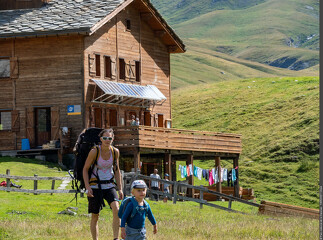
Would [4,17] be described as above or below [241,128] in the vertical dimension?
above

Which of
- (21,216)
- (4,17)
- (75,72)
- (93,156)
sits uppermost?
(4,17)

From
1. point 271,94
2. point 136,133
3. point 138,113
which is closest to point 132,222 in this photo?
point 136,133

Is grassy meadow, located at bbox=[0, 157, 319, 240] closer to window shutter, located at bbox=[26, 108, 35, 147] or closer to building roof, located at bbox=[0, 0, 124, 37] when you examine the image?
window shutter, located at bbox=[26, 108, 35, 147]

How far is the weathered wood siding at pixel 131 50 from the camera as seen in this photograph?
156 ft

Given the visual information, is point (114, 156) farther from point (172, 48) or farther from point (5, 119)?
point (172, 48)

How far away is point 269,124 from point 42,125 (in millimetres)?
33144

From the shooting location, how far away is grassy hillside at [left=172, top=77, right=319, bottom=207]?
59.5m

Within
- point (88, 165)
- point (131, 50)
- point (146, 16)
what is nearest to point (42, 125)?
point (131, 50)

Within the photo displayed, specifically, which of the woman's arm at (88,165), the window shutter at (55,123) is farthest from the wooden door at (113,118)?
the woman's arm at (88,165)

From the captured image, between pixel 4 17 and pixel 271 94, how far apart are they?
44.5 meters

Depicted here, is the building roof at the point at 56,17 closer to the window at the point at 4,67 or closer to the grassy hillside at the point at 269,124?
the window at the point at 4,67

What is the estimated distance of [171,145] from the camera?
45.9 metres

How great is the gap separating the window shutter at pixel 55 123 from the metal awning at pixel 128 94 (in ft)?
7.70

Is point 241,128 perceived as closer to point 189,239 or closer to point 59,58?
point 59,58
